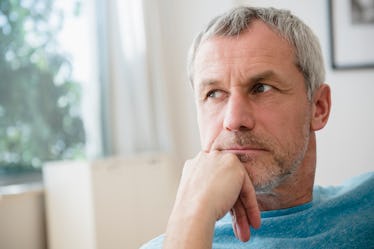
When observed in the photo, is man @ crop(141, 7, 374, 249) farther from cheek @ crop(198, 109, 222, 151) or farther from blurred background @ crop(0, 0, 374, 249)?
blurred background @ crop(0, 0, 374, 249)

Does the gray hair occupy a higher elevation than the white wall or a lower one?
higher

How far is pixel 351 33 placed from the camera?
2.32m

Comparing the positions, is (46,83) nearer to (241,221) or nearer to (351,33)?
(351,33)

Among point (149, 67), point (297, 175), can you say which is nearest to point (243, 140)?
point (297, 175)

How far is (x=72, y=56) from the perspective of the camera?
111 inches

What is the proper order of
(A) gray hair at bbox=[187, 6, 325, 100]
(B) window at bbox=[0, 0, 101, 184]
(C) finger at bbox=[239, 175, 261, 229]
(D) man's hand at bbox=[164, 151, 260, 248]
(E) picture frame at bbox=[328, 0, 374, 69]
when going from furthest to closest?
(B) window at bbox=[0, 0, 101, 184] < (E) picture frame at bbox=[328, 0, 374, 69] < (A) gray hair at bbox=[187, 6, 325, 100] < (C) finger at bbox=[239, 175, 261, 229] < (D) man's hand at bbox=[164, 151, 260, 248]

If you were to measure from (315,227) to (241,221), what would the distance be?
273 mm

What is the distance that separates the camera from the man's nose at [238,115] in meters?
1.19

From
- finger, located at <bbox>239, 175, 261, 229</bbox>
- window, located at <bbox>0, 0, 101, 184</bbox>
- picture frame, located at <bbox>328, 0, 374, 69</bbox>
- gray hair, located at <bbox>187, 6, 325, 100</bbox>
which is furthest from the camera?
window, located at <bbox>0, 0, 101, 184</bbox>

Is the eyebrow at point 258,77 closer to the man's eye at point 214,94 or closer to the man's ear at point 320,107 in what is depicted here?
the man's eye at point 214,94

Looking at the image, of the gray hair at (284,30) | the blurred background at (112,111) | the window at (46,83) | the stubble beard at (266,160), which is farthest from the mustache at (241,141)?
the window at (46,83)

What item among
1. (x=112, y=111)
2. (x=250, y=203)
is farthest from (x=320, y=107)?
(x=112, y=111)

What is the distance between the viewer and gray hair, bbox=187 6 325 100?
1307 millimetres

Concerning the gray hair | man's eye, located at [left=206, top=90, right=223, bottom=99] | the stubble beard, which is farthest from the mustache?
the gray hair
